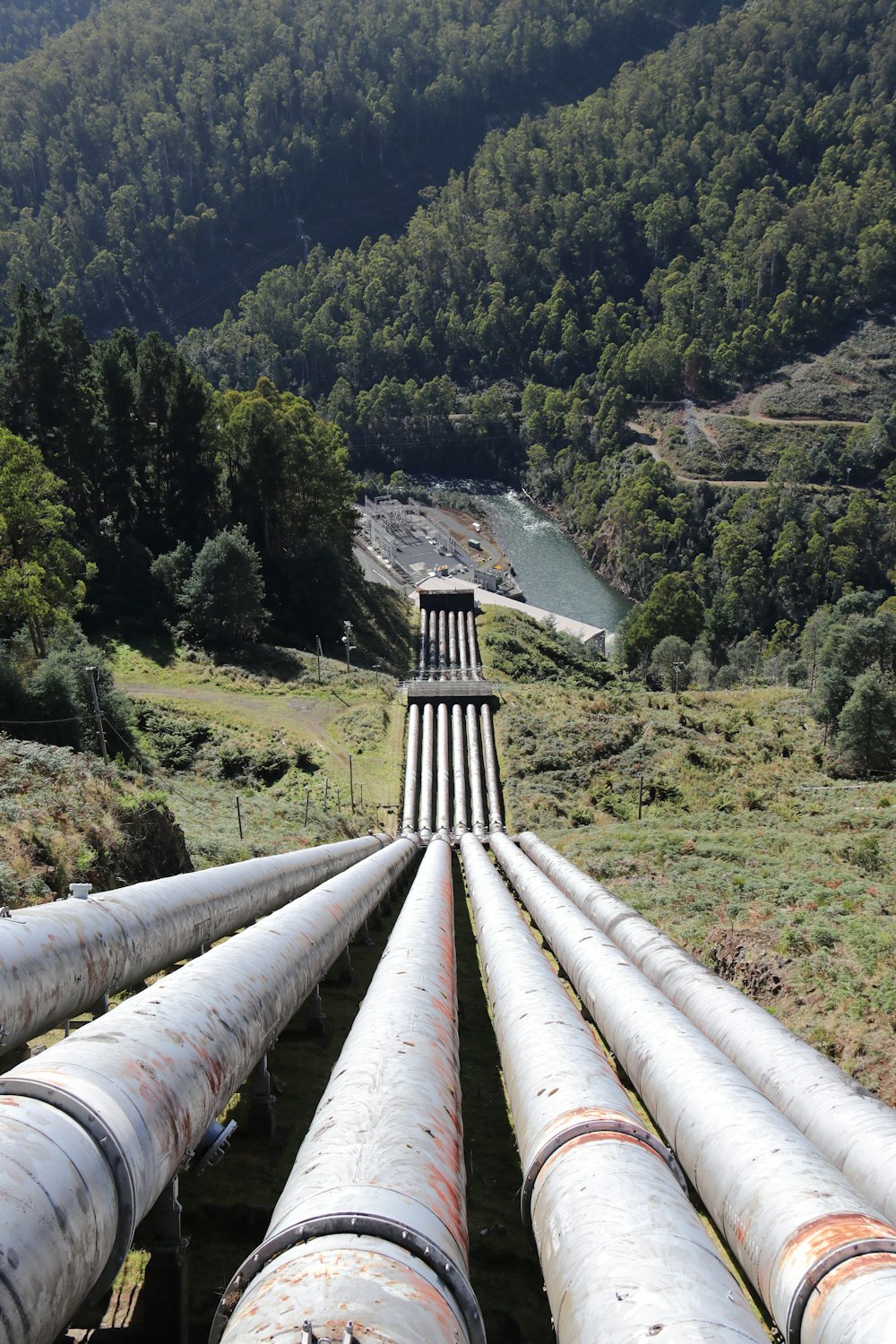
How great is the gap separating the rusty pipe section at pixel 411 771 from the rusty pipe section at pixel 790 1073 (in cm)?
2508

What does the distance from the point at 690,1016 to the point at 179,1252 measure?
8.44m

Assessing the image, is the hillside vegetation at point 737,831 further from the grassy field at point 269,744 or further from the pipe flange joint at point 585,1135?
the grassy field at point 269,744

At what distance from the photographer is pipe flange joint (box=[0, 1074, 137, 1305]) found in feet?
20.4

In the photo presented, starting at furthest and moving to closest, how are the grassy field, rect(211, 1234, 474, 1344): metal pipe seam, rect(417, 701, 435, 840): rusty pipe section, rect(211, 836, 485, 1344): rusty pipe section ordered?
rect(417, 701, 435, 840): rusty pipe section
the grassy field
rect(211, 836, 485, 1344): rusty pipe section
rect(211, 1234, 474, 1344): metal pipe seam

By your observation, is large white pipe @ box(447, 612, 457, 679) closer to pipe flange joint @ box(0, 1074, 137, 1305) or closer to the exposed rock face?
the exposed rock face

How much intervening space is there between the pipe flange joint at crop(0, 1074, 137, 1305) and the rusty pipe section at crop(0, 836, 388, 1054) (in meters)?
2.71

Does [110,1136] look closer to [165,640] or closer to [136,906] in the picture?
[136,906]

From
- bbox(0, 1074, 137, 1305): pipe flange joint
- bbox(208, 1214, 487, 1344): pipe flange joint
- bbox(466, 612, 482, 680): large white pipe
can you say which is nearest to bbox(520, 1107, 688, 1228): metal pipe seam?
bbox(208, 1214, 487, 1344): pipe flange joint

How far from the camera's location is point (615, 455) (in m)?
167

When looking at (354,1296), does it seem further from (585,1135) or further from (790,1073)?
(790,1073)

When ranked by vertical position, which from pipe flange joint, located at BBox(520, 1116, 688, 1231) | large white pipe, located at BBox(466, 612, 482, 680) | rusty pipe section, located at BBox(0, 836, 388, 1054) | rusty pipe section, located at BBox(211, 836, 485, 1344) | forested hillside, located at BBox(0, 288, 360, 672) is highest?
forested hillside, located at BBox(0, 288, 360, 672)

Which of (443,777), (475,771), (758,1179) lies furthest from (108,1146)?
(475,771)

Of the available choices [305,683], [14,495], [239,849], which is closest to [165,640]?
[305,683]

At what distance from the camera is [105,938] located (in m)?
10.8
